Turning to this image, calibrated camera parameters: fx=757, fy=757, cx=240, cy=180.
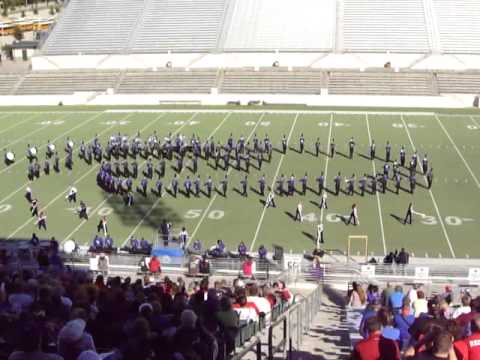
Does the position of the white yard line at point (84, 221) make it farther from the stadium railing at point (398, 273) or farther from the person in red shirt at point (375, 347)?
the person in red shirt at point (375, 347)

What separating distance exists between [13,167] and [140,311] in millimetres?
18796

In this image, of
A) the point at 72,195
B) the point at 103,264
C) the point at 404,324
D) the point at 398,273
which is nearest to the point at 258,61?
the point at 72,195

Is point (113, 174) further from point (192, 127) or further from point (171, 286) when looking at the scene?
point (171, 286)

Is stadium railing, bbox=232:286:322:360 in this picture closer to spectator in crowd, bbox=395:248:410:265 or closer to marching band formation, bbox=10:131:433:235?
spectator in crowd, bbox=395:248:410:265

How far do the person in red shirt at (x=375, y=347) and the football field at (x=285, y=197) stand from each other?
1131cm

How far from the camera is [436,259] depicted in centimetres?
1545

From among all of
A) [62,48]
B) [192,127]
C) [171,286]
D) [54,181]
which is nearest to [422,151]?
[192,127]

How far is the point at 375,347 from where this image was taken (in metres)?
5.01

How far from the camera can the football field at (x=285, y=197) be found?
1753cm

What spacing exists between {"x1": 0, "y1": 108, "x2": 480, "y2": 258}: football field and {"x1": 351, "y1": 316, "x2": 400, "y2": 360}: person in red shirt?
11.3 m

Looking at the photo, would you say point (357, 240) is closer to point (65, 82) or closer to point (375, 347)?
point (375, 347)

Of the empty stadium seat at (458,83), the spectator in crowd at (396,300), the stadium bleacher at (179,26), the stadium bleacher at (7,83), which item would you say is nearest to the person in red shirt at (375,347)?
the spectator in crowd at (396,300)

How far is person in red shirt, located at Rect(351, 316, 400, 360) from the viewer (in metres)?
4.96

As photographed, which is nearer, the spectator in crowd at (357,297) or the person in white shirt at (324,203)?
the spectator in crowd at (357,297)
